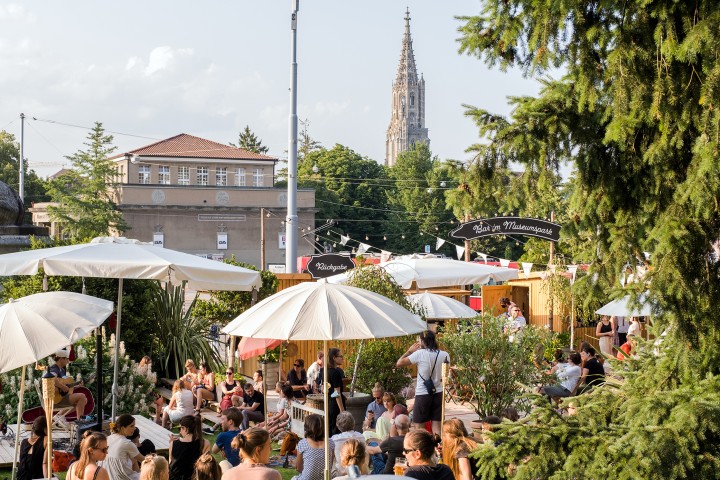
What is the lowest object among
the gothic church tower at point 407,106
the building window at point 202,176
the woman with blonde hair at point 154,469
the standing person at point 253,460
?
the woman with blonde hair at point 154,469

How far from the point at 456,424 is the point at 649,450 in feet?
7.48

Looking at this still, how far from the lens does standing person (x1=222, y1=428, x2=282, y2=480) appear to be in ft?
20.1

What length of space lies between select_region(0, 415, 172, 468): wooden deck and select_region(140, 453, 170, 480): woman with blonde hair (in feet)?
10.3

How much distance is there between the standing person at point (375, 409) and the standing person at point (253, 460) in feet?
16.6

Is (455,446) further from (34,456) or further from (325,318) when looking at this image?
(34,456)

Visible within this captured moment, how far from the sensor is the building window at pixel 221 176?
3093 inches

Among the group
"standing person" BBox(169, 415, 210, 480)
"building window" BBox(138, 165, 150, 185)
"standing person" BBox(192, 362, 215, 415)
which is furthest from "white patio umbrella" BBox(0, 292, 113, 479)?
"building window" BBox(138, 165, 150, 185)

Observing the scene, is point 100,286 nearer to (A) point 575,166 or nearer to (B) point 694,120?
(A) point 575,166

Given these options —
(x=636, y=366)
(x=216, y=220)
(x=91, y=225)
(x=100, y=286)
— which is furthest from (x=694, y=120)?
(x=216, y=220)

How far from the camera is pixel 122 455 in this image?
7.95 m

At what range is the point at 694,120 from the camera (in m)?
6.07

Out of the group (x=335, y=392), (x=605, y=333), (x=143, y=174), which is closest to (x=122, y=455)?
(x=335, y=392)

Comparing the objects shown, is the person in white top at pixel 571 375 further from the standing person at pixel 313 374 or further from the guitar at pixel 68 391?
the guitar at pixel 68 391

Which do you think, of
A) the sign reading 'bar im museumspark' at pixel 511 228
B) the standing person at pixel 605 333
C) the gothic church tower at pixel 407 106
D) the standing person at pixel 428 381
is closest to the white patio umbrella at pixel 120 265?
the standing person at pixel 428 381
